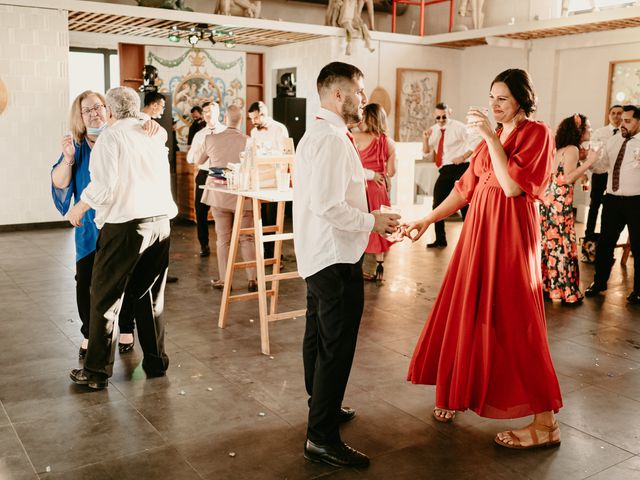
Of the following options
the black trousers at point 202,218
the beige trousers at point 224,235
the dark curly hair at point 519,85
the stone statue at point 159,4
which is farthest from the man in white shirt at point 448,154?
the dark curly hair at point 519,85

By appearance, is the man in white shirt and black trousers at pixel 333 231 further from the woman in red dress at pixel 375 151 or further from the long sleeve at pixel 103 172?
the woman in red dress at pixel 375 151

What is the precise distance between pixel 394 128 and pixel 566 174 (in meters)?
7.36

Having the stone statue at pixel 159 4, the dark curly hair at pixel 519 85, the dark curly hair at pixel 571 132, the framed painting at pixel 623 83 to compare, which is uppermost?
the stone statue at pixel 159 4

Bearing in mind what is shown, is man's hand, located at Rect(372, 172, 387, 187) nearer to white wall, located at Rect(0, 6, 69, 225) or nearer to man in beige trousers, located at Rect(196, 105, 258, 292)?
man in beige trousers, located at Rect(196, 105, 258, 292)

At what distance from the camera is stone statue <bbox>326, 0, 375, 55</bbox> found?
38.9ft

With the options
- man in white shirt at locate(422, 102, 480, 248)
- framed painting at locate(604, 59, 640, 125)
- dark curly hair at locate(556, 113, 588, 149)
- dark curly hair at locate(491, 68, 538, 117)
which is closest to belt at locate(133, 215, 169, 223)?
dark curly hair at locate(491, 68, 538, 117)

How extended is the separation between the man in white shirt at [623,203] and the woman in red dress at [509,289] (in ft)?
10.9

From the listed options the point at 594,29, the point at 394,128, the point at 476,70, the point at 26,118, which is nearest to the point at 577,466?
the point at 26,118

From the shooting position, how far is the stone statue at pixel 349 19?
466 inches

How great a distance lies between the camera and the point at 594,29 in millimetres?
10812

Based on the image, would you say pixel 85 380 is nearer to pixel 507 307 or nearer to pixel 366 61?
pixel 507 307

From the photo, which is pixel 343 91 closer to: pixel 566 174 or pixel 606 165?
pixel 566 174

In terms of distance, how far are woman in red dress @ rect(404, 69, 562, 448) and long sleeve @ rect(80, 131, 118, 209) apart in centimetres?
182

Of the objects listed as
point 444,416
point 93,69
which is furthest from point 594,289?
point 93,69
